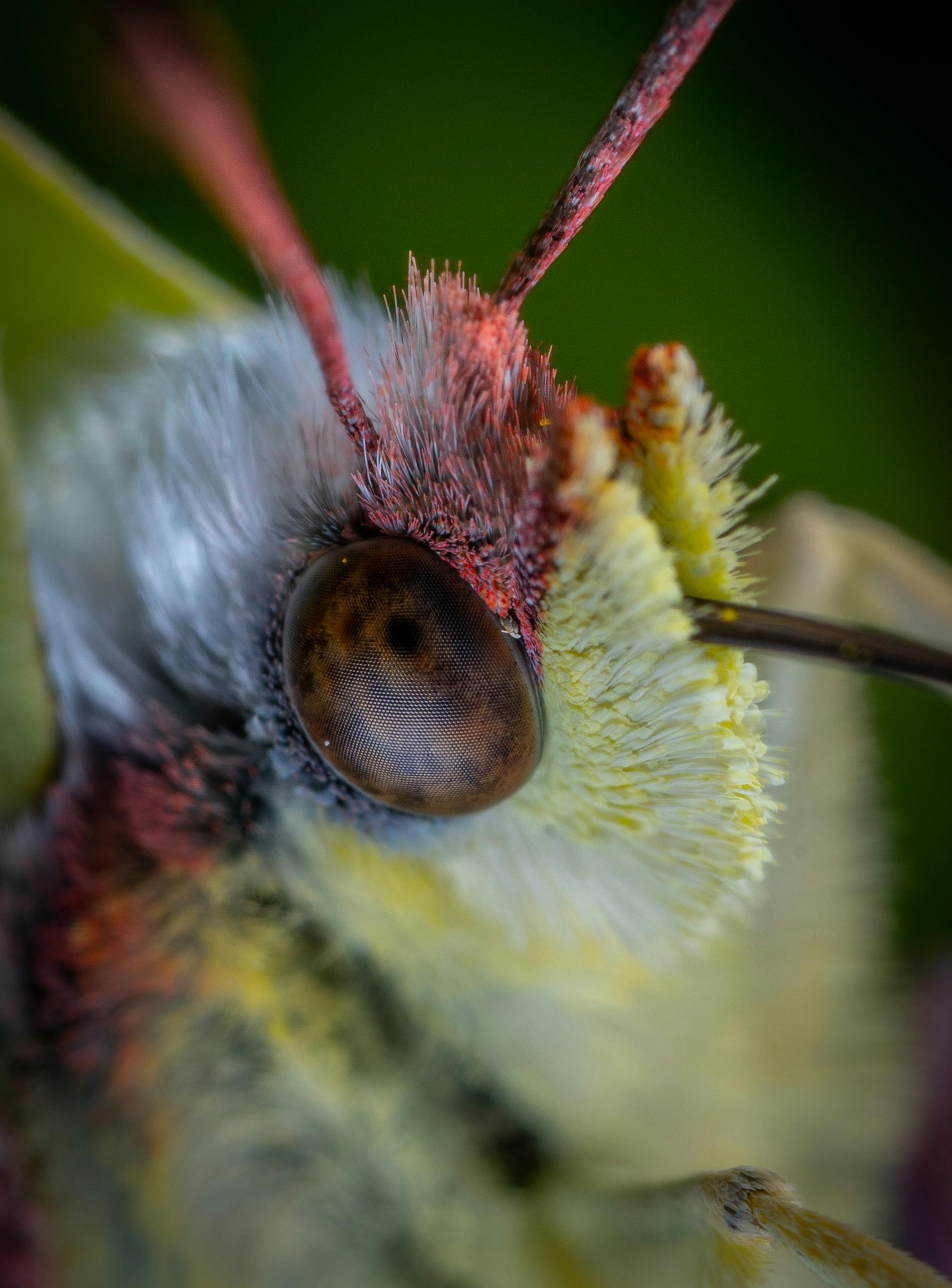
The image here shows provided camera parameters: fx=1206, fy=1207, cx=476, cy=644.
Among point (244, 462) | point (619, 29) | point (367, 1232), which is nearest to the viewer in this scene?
point (244, 462)

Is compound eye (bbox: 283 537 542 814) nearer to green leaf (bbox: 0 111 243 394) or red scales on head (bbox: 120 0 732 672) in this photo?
red scales on head (bbox: 120 0 732 672)

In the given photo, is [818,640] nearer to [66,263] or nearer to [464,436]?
[464,436]

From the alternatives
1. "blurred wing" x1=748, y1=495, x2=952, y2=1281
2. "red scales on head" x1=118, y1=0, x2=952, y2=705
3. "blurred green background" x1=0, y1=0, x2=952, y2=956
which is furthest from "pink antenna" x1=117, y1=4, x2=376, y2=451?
"blurred green background" x1=0, y1=0, x2=952, y2=956

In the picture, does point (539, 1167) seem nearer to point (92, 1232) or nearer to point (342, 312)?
point (92, 1232)

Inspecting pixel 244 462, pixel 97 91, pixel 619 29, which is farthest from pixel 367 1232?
pixel 619 29

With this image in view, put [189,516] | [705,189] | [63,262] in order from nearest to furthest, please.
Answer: [189,516] < [63,262] < [705,189]

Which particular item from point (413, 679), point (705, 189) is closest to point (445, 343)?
point (413, 679)
